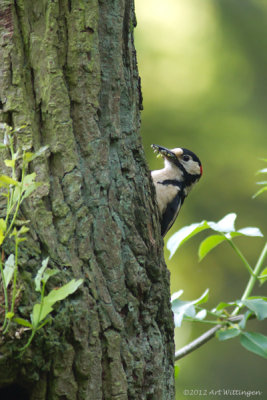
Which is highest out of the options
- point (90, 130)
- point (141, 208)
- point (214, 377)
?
point (90, 130)

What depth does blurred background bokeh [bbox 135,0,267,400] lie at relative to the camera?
216 inches

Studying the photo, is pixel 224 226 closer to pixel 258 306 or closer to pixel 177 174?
pixel 258 306

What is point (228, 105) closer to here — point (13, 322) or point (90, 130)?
point (90, 130)

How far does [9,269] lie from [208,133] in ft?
14.8

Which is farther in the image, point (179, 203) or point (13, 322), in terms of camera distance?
point (179, 203)

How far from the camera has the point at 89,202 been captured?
158 centimetres

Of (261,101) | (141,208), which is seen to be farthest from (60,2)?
(261,101)

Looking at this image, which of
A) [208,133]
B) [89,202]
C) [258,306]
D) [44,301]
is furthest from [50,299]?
[208,133]

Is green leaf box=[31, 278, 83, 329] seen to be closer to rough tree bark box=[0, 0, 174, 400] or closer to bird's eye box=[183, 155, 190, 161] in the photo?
rough tree bark box=[0, 0, 174, 400]

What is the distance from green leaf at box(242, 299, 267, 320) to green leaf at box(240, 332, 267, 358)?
12 cm

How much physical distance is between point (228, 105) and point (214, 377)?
253 cm

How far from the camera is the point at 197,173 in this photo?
3.75 meters

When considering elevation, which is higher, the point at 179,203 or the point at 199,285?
the point at 179,203

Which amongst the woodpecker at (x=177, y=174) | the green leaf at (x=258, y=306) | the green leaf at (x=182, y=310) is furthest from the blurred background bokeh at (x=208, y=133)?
the green leaf at (x=258, y=306)
